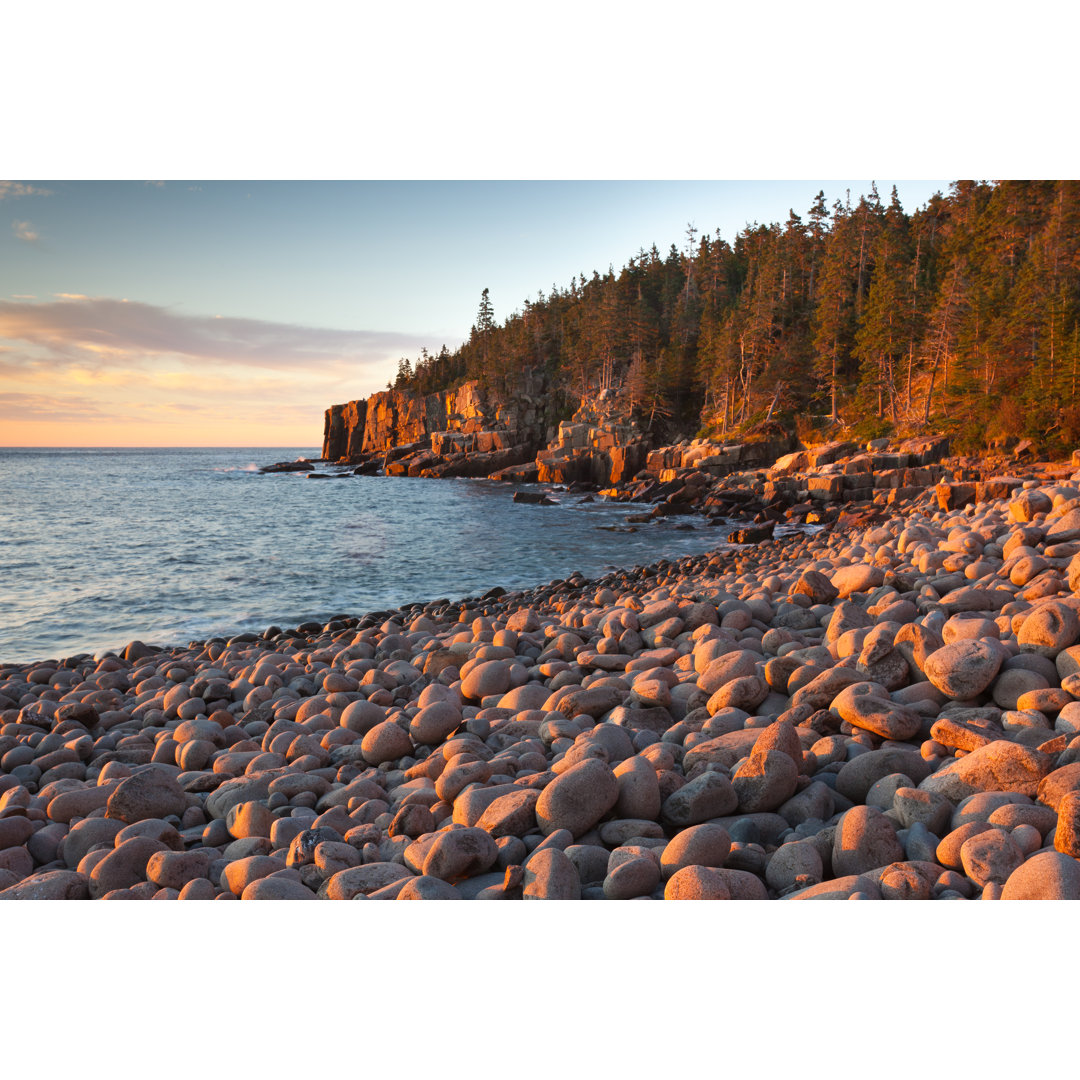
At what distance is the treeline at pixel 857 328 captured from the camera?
1214 inches

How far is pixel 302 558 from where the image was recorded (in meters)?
18.3

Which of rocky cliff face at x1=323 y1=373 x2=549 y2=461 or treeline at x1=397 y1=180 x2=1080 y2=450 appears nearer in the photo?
treeline at x1=397 y1=180 x2=1080 y2=450

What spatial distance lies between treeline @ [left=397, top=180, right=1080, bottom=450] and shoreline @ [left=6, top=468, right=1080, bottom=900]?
25.5 metres

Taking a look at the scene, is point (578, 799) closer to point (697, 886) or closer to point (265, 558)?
point (697, 886)

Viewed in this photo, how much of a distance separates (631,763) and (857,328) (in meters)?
49.8

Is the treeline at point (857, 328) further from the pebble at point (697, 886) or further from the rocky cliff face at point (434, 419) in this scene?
the pebble at point (697, 886)

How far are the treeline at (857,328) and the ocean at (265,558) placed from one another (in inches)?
656

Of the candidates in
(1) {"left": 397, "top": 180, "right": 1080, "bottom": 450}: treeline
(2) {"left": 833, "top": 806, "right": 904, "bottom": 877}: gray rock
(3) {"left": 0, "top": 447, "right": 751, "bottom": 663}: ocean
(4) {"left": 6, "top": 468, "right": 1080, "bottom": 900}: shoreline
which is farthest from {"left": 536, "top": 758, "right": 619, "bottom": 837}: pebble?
(1) {"left": 397, "top": 180, "right": 1080, "bottom": 450}: treeline

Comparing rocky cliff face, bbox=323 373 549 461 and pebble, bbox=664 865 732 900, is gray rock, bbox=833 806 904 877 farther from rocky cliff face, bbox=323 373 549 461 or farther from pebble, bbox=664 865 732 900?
rocky cliff face, bbox=323 373 549 461

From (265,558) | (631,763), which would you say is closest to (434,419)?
(265,558)

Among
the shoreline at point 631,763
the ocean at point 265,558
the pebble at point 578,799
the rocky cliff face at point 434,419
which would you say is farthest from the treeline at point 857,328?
the pebble at point 578,799

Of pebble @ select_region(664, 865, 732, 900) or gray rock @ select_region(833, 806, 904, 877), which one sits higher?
gray rock @ select_region(833, 806, 904, 877)

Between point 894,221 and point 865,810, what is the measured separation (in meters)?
64.3

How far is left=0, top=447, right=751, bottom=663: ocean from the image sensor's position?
1180cm
